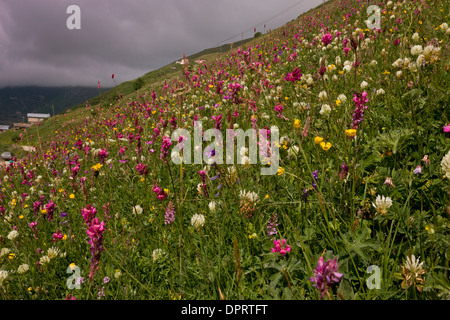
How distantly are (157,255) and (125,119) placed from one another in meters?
8.24

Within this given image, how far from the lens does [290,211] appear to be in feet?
7.68

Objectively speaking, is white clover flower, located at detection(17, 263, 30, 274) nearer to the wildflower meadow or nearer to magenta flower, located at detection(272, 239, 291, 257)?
the wildflower meadow

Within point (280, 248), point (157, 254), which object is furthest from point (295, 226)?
point (157, 254)

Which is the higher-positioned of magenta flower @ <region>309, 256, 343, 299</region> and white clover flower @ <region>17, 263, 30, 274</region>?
magenta flower @ <region>309, 256, 343, 299</region>

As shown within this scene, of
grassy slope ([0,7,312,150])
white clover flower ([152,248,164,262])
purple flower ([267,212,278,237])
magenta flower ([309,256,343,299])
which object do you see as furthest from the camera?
grassy slope ([0,7,312,150])

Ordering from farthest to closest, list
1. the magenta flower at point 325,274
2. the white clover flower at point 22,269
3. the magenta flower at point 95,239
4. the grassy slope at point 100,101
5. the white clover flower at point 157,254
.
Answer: the grassy slope at point 100,101
the white clover flower at point 22,269
the white clover flower at point 157,254
the magenta flower at point 95,239
the magenta flower at point 325,274

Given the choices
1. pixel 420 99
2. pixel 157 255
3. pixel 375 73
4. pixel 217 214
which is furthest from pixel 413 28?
pixel 157 255

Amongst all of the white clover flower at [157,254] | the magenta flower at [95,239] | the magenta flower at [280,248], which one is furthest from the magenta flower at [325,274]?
the white clover flower at [157,254]

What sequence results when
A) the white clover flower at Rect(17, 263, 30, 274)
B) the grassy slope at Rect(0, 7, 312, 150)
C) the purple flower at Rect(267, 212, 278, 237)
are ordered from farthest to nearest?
1. the grassy slope at Rect(0, 7, 312, 150)
2. the white clover flower at Rect(17, 263, 30, 274)
3. the purple flower at Rect(267, 212, 278, 237)

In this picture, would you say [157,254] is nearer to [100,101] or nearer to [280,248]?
[280,248]

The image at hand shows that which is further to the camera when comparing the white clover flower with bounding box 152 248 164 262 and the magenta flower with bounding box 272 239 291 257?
the white clover flower with bounding box 152 248 164 262

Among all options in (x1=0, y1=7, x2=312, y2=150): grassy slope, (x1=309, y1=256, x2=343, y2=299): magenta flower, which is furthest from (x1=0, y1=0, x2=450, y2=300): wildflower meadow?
(x1=0, y1=7, x2=312, y2=150): grassy slope

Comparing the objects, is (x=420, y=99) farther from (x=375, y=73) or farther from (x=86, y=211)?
(x=86, y=211)

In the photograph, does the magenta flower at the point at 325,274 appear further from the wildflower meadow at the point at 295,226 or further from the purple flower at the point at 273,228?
the purple flower at the point at 273,228
